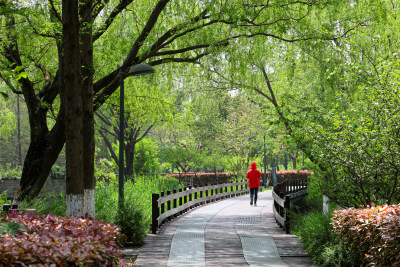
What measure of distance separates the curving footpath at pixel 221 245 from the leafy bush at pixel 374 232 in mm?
1446

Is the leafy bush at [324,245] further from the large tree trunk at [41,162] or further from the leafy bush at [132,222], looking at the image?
the large tree trunk at [41,162]

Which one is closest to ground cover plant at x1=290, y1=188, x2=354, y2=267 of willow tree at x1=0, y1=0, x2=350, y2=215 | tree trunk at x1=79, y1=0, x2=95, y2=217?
tree trunk at x1=79, y1=0, x2=95, y2=217

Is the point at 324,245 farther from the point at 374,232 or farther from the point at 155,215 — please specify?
the point at 155,215

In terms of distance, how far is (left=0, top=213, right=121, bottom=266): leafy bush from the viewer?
4.47 metres

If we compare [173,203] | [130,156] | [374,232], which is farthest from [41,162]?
[130,156]

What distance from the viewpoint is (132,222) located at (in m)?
11.2

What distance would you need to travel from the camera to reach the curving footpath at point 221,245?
925 centimetres

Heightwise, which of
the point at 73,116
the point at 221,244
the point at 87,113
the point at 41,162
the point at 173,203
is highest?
the point at 87,113

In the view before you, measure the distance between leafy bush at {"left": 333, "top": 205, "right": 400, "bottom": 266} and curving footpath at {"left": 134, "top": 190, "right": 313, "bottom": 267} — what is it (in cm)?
145

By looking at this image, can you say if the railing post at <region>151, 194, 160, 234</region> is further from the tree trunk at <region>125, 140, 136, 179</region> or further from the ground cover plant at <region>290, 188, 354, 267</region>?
the tree trunk at <region>125, 140, 136, 179</region>

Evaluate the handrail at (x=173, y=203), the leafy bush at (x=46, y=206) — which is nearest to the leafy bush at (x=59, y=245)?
the leafy bush at (x=46, y=206)

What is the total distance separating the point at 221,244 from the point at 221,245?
0.13 meters

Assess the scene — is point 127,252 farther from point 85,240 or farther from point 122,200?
point 85,240

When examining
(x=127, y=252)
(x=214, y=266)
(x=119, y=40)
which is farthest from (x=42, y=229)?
(x=119, y=40)
